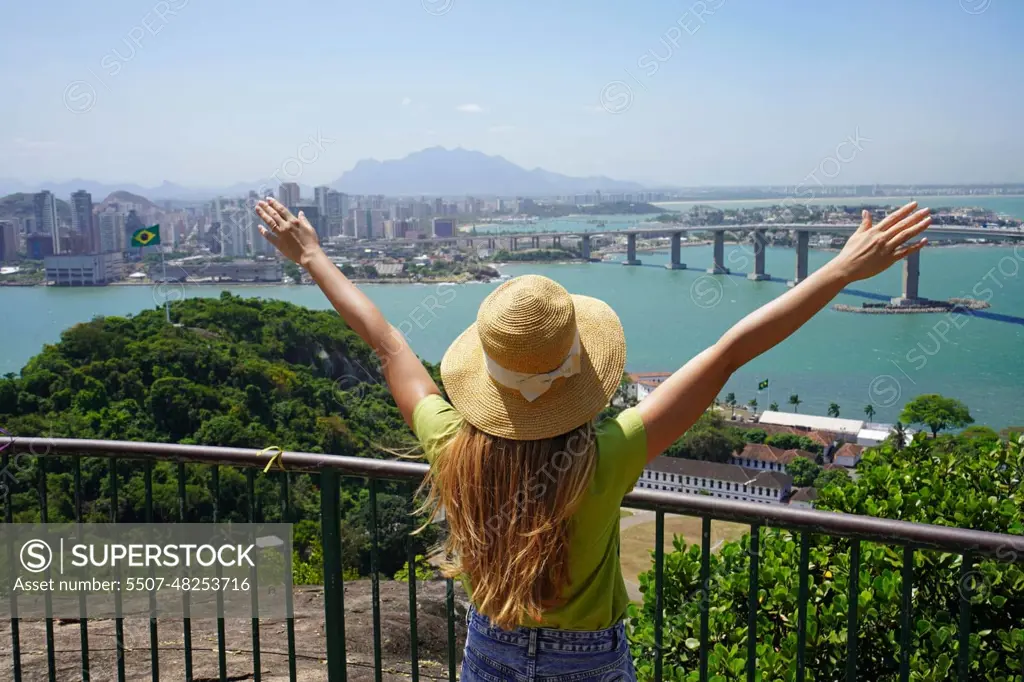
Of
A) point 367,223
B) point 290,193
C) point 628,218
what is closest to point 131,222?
point 290,193

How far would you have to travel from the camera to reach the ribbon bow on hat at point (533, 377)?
3.59 ft

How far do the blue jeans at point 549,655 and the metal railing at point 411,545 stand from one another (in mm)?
223

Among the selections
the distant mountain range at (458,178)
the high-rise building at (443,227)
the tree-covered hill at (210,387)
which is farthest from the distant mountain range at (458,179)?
the tree-covered hill at (210,387)

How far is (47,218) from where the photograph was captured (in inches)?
1662

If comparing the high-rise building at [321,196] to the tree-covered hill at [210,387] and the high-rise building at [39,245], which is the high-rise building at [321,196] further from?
the high-rise building at [39,245]

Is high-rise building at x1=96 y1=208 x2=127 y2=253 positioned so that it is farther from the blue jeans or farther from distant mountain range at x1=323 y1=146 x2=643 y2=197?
distant mountain range at x1=323 y1=146 x2=643 y2=197

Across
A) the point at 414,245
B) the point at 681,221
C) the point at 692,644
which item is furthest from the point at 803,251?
the point at 692,644

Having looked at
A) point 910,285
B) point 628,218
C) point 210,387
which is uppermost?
point 628,218

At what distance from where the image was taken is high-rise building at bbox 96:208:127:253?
136 feet

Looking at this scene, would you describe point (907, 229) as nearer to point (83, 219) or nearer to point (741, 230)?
point (741, 230)

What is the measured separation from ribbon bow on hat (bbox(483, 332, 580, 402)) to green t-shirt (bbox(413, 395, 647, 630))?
0.11 m

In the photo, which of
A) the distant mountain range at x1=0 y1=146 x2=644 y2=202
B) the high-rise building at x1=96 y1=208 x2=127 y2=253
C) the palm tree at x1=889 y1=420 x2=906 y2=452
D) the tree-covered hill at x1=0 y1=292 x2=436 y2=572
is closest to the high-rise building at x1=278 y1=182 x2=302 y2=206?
the tree-covered hill at x1=0 y1=292 x2=436 y2=572

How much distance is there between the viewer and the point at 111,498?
2064mm

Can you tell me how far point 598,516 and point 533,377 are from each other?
0.21 m
